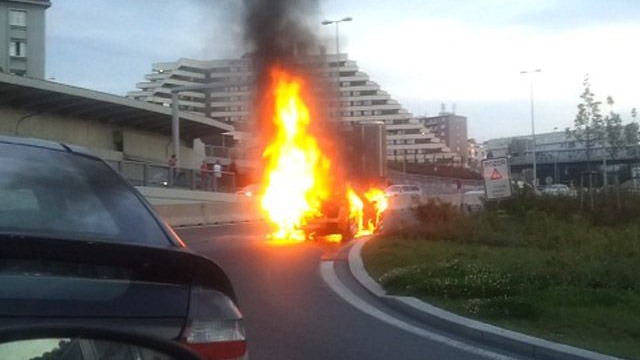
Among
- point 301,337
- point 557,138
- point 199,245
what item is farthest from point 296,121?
point 557,138

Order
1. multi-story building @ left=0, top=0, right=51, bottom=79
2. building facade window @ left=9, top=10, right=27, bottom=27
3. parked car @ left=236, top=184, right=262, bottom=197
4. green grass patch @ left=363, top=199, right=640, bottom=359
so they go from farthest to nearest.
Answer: building facade window @ left=9, top=10, right=27, bottom=27 < multi-story building @ left=0, top=0, right=51, bottom=79 < parked car @ left=236, top=184, right=262, bottom=197 < green grass patch @ left=363, top=199, right=640, bottom=359

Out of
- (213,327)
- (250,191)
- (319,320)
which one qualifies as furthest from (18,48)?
(213,327)

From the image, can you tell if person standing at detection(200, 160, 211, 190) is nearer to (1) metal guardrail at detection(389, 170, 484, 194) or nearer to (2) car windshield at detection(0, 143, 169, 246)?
(1) metal guardrail at detection(389, 170, 484, 194)

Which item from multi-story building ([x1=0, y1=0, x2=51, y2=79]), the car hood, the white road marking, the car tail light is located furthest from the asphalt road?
multi-story building ([x1=0, y1=0, x2=51, y2=79])

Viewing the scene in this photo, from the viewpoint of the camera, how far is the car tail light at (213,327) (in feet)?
10.2

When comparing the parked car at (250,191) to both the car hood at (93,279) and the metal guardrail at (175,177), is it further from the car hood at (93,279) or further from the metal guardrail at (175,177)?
the car hood at (93,279)

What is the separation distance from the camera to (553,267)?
43.9 feet

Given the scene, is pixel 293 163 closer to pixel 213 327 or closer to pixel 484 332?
pixel 484 332

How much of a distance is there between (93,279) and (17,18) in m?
75.8

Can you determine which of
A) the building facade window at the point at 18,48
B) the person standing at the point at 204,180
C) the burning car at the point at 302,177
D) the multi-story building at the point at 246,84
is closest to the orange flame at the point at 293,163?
the burning car at the point at 302,177

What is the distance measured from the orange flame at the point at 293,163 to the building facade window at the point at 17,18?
53487 millimetres

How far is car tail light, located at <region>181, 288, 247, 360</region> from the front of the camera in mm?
3102

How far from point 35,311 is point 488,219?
1949 cm

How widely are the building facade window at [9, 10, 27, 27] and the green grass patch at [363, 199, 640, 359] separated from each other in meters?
60.0
